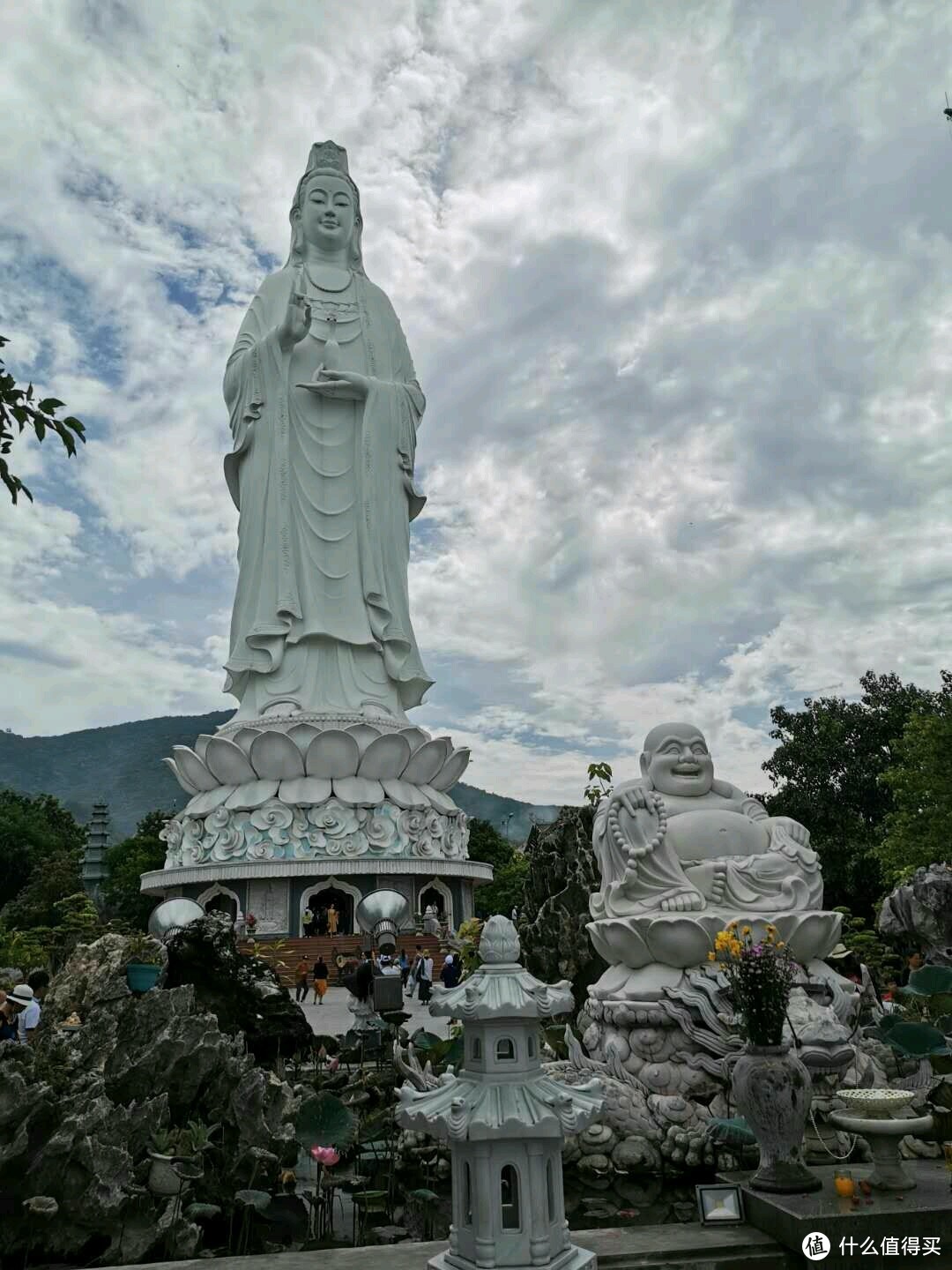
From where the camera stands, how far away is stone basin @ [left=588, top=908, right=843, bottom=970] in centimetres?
623

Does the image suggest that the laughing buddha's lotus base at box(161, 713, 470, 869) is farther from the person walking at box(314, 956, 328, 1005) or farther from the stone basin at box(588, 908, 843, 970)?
the stone basin at box(588, 908, 843, 970)

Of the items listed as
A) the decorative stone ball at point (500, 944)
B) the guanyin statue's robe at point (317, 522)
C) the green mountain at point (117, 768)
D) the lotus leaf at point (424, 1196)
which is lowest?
the lotus leaf at point (424, 1196)

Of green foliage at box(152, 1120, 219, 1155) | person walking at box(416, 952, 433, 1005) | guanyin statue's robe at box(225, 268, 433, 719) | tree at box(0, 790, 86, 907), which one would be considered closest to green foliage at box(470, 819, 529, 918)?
guanyin statue's robe at box(225, 268, 433, 719)

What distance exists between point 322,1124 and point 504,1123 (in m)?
2.10

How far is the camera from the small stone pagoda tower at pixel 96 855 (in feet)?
115

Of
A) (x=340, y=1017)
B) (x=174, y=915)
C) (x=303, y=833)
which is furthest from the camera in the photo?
(x=303, y=833)

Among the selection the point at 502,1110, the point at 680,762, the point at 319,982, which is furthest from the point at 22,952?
the point at 502,1110

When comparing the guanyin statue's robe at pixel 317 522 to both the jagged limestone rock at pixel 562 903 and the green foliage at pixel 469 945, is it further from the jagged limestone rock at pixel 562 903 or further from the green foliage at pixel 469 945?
the jagged limestone rock at pixel 562 903

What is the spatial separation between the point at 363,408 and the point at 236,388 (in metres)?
2.92

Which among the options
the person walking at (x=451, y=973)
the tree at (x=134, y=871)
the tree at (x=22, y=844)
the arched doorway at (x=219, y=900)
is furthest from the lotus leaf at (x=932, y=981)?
the tree at (x=22, y=844)

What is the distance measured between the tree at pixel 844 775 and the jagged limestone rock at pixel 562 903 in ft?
50.5

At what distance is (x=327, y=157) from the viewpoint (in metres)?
24.5

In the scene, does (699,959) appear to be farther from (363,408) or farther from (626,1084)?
(363,408)

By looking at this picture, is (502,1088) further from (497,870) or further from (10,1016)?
(497,870)
